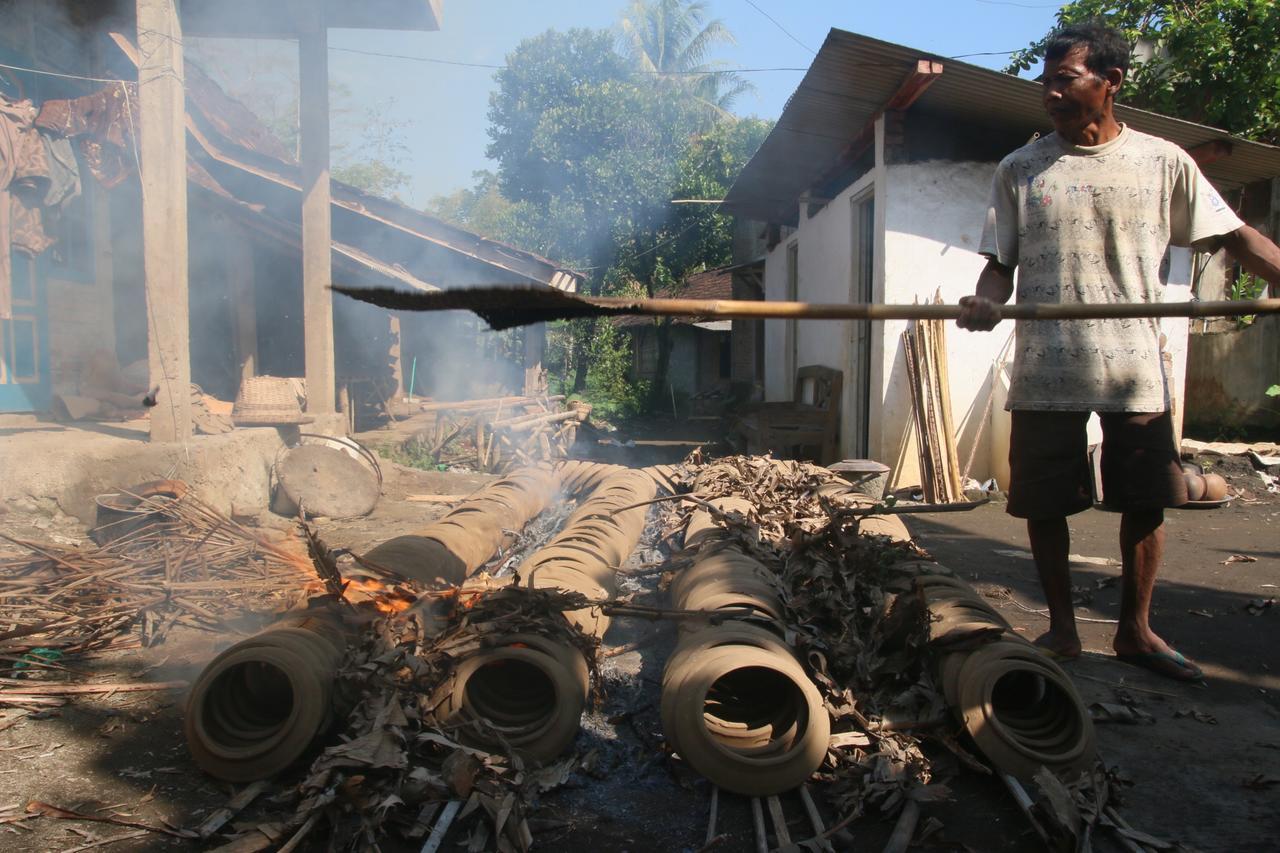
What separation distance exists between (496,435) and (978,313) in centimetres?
787

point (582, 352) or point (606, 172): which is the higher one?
point (606, 172)

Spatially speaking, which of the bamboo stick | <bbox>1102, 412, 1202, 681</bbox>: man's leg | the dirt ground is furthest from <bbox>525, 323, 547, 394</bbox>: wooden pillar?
<bbox>1102, 412, 1202, 681</bbox>: man's leg

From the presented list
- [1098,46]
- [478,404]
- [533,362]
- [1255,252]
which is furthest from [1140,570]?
[533,362]

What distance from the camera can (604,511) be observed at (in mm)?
4496

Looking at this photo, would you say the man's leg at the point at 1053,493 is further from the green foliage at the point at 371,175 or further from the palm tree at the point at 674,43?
the green foliage at the point at 371,175

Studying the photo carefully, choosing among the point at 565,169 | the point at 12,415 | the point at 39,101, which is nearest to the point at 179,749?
the point at 12,415

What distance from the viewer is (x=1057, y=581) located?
9.37 feet

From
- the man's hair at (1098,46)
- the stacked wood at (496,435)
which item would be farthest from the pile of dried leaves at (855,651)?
the stacked wood at (496,435)

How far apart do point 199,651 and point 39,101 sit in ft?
18.1

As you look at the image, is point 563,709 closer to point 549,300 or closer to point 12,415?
point 549,300

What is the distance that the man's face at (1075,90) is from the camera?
2699 millimetres

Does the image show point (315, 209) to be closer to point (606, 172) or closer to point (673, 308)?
point (673, 308)

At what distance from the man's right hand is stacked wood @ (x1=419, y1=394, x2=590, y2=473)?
6.67 metres

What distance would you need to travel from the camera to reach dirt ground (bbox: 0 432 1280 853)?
196 centimetres
